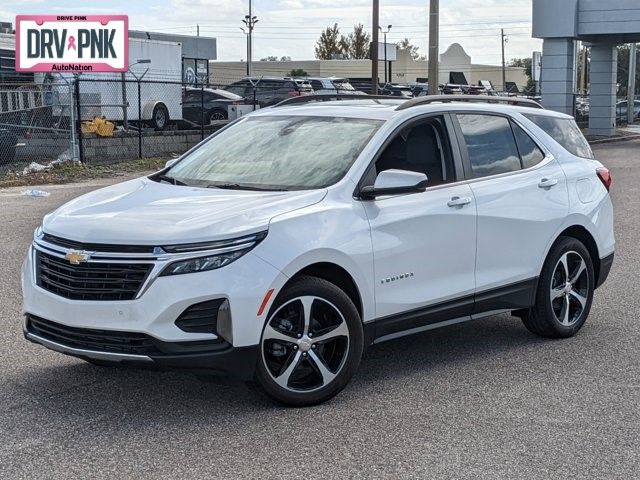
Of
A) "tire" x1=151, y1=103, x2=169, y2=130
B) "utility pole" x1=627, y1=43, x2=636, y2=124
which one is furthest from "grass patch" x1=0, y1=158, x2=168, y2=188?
"utility pole" x1=627, y1=43, x2=636, y2=124

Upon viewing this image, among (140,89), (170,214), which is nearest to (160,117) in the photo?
(140,89)

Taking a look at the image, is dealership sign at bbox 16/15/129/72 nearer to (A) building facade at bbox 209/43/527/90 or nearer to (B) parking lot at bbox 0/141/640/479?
(B) parking lot at bbox 0/141/640/479

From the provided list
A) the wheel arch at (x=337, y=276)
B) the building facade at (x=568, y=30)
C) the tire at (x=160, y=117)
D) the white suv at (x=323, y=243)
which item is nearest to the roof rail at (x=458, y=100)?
the white suv at (x=323, y=243)

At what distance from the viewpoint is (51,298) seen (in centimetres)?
521

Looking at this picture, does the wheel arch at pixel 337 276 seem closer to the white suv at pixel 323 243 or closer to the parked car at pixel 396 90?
the white suv at pixel 323 243

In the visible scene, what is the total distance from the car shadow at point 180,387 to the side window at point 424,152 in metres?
1.23

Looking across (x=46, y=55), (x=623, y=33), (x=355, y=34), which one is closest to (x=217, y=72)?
(x=355, y=34)

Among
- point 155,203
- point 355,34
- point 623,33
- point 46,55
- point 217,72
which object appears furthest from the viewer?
point 355,34

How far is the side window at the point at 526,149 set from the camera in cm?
706

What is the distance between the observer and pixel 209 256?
4.96 meters

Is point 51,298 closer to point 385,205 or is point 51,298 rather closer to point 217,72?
point 385,205

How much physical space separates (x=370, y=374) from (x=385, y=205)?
111 centimetres

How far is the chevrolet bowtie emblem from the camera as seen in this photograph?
504 centimetres

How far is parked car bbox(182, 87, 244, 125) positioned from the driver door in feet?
80.9
